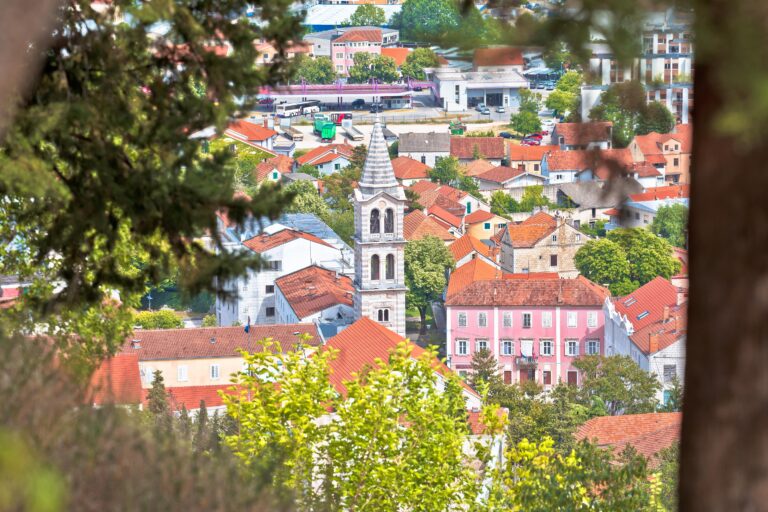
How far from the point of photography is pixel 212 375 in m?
31.7

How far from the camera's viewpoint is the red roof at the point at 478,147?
222ft

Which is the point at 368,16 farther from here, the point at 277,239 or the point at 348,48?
the point at 277,239

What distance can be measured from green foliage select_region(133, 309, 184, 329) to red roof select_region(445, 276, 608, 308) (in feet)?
26.0

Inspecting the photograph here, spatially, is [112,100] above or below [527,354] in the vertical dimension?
above

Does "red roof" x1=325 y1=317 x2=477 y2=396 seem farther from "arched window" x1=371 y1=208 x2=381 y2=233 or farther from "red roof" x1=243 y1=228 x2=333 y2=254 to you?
"red roof" x1=243 y1=228 x2=333 y2=254

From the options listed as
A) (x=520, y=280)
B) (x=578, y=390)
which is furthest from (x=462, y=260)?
(x=578, y=390)

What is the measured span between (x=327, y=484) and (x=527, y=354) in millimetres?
32734

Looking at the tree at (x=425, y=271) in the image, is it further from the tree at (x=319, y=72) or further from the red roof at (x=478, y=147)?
the tree at (x=319, y=72)

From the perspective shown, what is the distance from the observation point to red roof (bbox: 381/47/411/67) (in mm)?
93625

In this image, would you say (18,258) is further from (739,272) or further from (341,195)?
(341,195)

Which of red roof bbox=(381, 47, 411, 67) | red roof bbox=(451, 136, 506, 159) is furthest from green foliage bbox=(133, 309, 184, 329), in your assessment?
red roof bbox=(381, 47, 411, 67)

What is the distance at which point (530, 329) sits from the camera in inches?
1602

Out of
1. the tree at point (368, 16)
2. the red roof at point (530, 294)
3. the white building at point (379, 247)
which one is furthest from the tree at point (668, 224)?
the tree at point (368, 16)

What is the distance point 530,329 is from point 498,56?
3688cm
